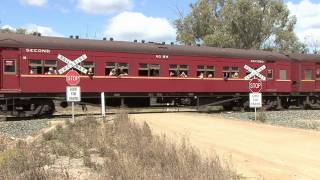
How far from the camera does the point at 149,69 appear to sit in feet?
98.5

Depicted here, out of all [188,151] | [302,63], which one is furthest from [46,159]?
[302,63]

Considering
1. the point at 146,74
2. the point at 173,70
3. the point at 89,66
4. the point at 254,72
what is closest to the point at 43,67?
the point at 89,66

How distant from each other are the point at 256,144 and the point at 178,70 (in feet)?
48.8

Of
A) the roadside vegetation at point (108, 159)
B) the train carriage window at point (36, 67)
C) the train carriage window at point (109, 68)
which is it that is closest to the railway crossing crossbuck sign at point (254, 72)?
the train carriage window at point (109, 68)

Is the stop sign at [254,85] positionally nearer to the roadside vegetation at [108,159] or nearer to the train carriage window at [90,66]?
the train carriage window at [90,66]

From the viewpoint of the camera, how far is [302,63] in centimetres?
3775

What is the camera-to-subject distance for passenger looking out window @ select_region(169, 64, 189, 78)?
30.9 meters

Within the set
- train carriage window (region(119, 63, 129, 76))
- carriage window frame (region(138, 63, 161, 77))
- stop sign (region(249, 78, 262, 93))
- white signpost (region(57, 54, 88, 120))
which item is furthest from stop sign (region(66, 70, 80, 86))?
stop sign (region(249, 78, 262, 93))

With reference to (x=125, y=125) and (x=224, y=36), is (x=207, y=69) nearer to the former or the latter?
(x=125, y=125)

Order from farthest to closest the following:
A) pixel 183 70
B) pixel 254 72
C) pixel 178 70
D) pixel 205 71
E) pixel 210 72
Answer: pixel 254 72 < pixel 210 72 < pixel 205 71 < pixel 183 70 < pixel 178 70

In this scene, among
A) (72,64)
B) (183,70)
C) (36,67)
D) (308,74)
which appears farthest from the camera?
(308,74)

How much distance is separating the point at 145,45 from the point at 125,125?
37.7ft

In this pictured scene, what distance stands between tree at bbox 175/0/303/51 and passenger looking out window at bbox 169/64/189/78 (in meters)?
28.7

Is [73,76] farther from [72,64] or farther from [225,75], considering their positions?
[225,75]
